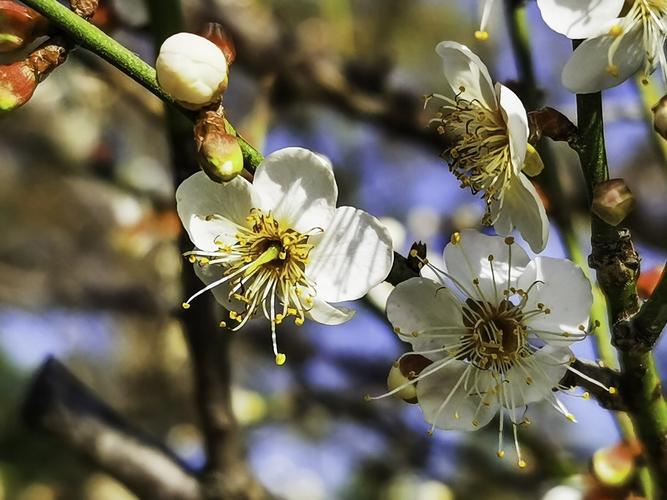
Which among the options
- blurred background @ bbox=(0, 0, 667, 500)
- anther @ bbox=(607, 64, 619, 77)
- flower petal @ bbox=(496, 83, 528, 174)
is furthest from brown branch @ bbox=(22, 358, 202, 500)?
anther @ bbox=(607, 64, 619, 77)

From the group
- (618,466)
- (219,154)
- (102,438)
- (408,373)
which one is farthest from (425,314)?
(102,438)

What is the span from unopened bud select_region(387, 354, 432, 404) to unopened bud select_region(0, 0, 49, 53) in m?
0.51

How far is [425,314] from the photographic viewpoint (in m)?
0.96

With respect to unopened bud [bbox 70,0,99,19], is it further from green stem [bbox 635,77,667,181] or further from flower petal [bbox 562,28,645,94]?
green stem [bbox 635,77,667,181]

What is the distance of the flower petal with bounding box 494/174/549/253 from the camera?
90 centimetres

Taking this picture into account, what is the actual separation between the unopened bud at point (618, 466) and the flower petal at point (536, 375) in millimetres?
404

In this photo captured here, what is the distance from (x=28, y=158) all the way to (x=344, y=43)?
4.93 ft

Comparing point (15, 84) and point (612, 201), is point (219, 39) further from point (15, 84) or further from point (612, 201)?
point (612, 201)

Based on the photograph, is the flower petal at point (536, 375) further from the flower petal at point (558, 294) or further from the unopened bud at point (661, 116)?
the unopened bud at point (661, 116)

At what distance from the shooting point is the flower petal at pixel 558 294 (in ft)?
3.20

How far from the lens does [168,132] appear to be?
125cm

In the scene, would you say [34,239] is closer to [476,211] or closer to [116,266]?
[116,266]

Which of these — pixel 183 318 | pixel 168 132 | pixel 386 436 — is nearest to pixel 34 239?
pixel 386 436

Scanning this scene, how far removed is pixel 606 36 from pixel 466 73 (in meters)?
0.17
